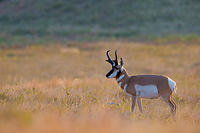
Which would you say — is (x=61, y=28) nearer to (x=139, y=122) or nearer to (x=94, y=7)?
(x=94, y=7)

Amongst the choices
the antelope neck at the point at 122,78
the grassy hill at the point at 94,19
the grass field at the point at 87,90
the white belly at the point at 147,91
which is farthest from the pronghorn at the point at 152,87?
the grassy hill at the point at 94,19

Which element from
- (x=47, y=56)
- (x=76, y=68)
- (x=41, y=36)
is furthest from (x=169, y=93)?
(x=41, y=36)

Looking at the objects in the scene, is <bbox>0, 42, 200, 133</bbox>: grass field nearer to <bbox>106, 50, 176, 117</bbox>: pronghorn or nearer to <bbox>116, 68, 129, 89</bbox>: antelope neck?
<bbox>106, 50, 176, 117</bbox>: pronghorn

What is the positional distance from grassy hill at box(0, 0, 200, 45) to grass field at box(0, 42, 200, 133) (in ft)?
28.7

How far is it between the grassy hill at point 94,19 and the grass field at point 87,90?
8739 millimetres

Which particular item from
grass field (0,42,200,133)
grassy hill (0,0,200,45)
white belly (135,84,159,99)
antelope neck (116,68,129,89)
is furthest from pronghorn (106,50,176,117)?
grassy hill (0,0,200,45)

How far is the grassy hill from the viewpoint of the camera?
4016cm

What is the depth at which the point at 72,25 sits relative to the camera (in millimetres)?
48875

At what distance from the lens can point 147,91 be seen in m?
6.70

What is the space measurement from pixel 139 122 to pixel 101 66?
16960mm

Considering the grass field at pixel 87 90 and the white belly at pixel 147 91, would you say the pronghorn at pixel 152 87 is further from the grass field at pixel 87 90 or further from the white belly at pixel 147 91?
the grass field at pixel 87 90

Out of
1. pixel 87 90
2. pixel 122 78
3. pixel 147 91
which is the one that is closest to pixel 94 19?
pixel 87 90

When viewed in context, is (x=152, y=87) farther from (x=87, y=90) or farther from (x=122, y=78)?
(x=87, y=90)

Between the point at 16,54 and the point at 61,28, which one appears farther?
the point at 61,28
